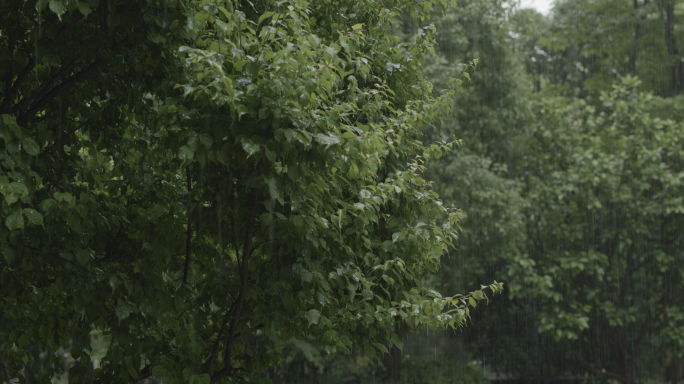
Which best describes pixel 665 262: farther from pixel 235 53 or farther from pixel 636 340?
pixel 235 53

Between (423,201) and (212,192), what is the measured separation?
5.64 feet

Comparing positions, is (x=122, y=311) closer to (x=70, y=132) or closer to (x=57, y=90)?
(x=70, y=132)

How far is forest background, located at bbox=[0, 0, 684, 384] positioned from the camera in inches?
143

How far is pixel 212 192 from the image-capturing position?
12.2 feet

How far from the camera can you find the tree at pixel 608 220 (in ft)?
42.7

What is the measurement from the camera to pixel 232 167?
3479 millimetres

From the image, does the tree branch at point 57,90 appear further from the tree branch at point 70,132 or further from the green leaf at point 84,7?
the green leaf at point 84,7

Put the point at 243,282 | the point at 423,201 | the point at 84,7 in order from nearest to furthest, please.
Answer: the point at 84,7, the point at 243,282, the point at 423,201

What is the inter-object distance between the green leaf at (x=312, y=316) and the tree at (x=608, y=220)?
10204 mm

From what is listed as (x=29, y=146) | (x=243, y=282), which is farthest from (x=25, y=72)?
(x=243, y=282)

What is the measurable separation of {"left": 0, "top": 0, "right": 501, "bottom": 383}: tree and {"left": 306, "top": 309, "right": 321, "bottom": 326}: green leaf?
0.31ft

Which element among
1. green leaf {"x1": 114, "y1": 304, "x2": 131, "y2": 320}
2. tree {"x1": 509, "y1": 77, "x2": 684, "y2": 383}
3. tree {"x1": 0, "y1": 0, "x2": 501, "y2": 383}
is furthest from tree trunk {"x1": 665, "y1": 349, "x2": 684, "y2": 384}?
green leaf {"x1": 114, "y1": 304, "x2": 131, "y2": 320}

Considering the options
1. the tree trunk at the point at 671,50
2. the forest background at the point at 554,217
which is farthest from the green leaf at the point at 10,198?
the tree trunk at the point at 671,50

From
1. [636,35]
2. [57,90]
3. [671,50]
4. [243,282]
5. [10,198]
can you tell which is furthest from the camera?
[636,35]
